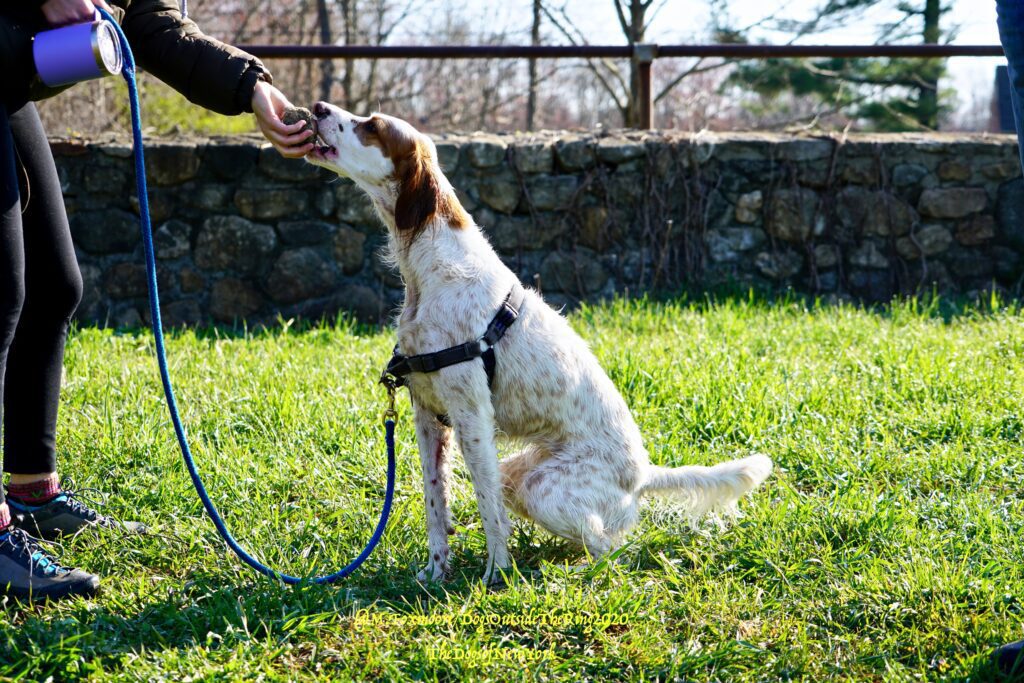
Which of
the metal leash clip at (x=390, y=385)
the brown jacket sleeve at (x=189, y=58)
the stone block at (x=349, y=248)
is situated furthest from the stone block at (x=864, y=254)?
the brown jacket sleeve at (x=189, y=58)

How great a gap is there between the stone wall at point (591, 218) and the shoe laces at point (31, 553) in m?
3.24

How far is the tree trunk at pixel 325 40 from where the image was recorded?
9.16m

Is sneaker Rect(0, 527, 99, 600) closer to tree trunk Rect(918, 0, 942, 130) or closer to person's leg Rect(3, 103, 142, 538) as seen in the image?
person's leg Rect(3, 103, 142, 538)

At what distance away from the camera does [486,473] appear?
2.65 meters

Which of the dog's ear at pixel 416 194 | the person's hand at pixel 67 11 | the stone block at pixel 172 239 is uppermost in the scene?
the person's hand at pixel 67 11

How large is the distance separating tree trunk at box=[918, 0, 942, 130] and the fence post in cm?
659

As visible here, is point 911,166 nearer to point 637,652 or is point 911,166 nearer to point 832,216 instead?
point 832,216

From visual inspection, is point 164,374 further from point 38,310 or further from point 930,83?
point 930,83

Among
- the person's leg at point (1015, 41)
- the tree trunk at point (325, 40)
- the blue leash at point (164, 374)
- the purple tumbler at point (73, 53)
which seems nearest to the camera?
the person's leg at point (1015, 41)

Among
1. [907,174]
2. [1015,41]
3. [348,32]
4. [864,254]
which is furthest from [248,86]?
[348,32]

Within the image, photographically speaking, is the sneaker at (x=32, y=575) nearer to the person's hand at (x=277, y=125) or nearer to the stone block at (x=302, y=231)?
the person's hand at (x=277, y=125)

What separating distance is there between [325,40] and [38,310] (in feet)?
23.7

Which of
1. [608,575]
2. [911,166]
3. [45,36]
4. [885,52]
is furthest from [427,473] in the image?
[885,52]

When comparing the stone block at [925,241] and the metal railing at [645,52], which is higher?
the metal railing at [645,52]
